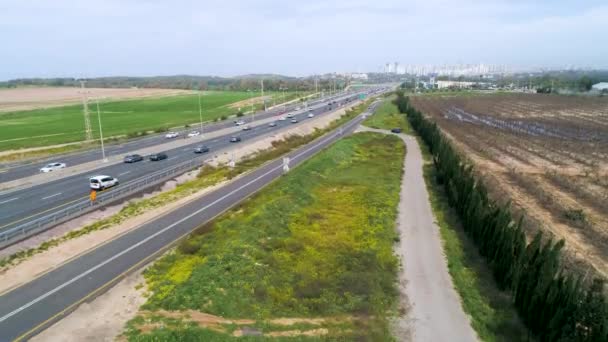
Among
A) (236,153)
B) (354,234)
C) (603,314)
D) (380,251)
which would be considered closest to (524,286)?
(603,314)

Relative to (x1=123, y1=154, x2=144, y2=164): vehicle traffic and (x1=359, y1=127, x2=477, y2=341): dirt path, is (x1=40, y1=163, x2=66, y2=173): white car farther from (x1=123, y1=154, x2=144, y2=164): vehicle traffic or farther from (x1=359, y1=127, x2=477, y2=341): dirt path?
(x1=359, y1=127, x2=477, y2=341): dirt path

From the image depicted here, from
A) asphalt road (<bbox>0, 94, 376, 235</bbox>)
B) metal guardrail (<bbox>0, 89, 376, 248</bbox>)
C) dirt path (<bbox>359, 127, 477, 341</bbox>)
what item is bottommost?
dirt path (<bbox>359, 127, 477, 341</bbox>)

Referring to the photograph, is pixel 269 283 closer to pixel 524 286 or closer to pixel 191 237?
pixel 191 237

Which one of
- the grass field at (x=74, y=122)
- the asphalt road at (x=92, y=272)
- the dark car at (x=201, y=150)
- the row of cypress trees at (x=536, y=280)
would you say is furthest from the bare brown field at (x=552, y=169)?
the grass field at (x=74, y=122)

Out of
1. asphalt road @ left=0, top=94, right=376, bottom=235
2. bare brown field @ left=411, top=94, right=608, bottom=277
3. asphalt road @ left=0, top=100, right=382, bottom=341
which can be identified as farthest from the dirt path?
asphalt road @ left=0, top=94, right=376, bottom=235

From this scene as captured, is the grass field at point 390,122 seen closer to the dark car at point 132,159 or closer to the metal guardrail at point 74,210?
the dark car at point 132,159

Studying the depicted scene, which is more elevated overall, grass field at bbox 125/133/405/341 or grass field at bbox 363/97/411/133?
grass field at bbox 363/97/411/133

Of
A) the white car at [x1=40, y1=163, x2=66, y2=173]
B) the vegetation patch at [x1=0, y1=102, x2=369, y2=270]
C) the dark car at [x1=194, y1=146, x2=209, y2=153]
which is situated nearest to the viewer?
the vegetation patch at [x1=0, y1=102, x2=369, y2=270]
